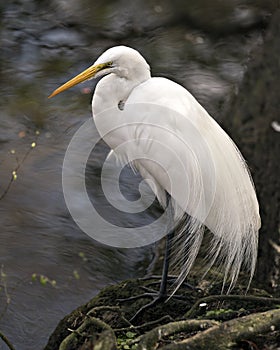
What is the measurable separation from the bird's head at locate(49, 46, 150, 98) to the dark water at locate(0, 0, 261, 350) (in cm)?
139

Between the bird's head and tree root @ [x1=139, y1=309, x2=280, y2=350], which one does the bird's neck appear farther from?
tree root @ [x1=139, y1=309, x2=280, y2=350]

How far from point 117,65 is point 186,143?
0.33 meters

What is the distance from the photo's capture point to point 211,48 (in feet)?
19.7

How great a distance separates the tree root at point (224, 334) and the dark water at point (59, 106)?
5.10 ft

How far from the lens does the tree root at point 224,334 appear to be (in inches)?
73.4

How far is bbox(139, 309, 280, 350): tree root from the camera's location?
73.4 inches

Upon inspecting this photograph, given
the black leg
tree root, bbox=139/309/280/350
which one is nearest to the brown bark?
the black leg

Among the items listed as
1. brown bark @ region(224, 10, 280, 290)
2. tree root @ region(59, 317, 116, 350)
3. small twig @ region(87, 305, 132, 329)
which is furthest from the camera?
brown bark @ region(224, 10, 280, 290)

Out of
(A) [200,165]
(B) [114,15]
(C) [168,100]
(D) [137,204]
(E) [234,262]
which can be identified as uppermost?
(C) [168,100]

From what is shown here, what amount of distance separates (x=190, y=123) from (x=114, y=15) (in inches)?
152

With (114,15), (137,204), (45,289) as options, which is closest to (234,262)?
(45,289)

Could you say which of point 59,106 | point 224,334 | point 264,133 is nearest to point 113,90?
point 224,334

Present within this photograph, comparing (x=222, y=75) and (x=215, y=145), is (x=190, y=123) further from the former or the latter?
(x=222, y=75)

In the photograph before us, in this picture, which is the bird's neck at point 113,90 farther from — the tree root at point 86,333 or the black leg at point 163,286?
the tree root at point 86,333
